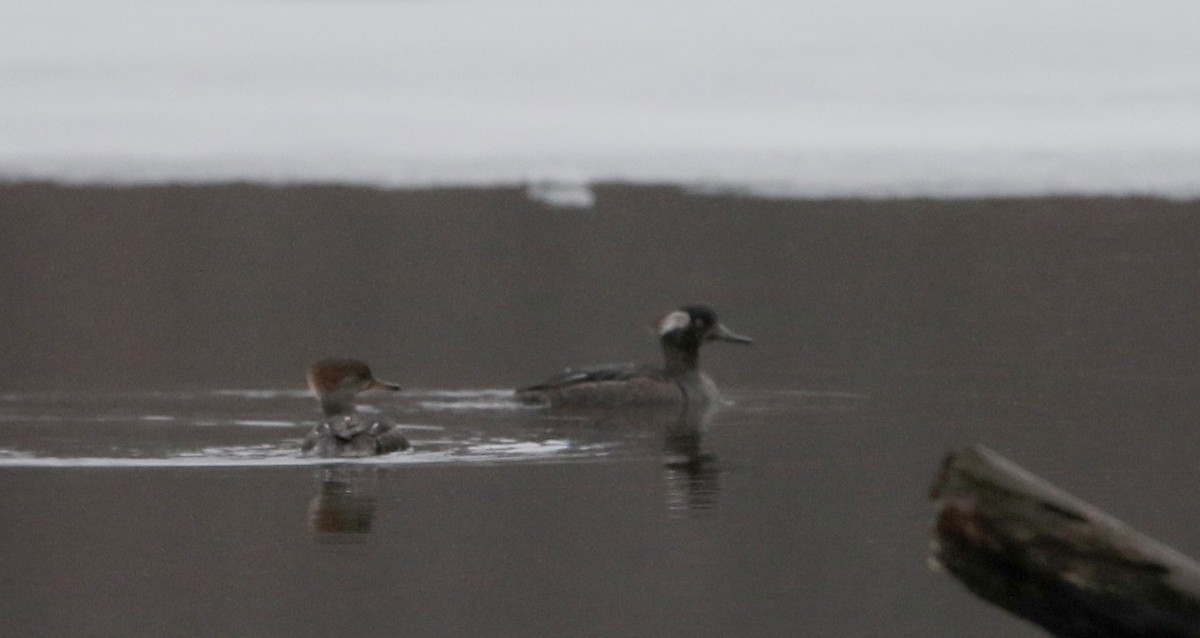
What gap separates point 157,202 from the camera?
139 feet

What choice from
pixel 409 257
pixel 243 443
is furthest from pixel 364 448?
pixel 409 257

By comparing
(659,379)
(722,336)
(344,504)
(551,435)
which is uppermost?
(722,336)

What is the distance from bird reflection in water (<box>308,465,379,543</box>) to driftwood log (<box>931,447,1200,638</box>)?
423 cm

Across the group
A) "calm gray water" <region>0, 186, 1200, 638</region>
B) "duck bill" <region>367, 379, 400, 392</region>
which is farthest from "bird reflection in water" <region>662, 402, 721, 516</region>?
"duck bill" <region>367, 379, 400, 392</region>

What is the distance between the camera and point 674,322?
58.5ft

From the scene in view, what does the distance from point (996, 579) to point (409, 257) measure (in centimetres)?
2424

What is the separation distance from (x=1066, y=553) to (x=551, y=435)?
25.5 feet

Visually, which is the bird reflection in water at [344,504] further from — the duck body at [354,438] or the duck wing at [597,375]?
the duck wing at [597,375]

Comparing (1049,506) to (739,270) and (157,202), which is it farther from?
(157,202)

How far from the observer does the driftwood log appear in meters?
6.67

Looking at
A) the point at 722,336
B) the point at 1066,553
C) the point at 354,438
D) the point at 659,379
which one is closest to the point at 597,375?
the point at 659,379

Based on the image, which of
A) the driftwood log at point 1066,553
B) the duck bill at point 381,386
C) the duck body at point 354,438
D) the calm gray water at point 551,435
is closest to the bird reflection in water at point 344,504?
the calm gray water at point 551,435

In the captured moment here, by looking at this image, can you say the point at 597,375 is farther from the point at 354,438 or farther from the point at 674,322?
the point at 354,438

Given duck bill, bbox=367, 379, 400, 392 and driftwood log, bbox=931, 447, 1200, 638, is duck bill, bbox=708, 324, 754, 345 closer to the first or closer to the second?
duck bill, bbox=367, 379, 400, 392
